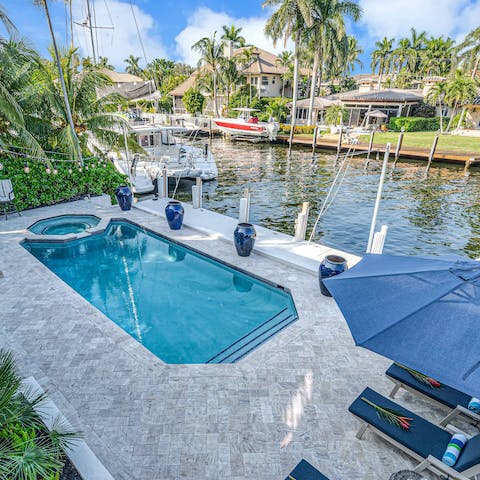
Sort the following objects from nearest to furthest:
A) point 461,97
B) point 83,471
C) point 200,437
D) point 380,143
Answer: point 83,471 → point 200,437 → point 380,143 → point 461,97

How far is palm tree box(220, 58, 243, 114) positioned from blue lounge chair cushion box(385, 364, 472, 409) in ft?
150

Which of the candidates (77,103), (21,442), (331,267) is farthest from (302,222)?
(77,103)

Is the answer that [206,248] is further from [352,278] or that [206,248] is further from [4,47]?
[4,47]

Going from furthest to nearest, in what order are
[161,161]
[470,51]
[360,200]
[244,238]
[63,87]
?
1. [470,51]
2. [161,161]
3. [360,200]
4. [63,87]
5. [244,238]

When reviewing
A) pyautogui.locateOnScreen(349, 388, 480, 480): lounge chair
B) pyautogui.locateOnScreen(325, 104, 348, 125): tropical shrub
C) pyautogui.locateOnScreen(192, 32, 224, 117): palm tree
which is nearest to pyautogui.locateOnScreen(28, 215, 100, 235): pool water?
pyautogui.locateOnScreen(349, 388, 480, 480): lounge chair

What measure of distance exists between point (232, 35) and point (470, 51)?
29599mm

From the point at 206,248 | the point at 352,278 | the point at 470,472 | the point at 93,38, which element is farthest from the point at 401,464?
the point at 93,38

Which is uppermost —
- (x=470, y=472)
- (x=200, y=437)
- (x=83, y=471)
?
(x=470, y=472)

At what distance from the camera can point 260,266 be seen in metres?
9.10

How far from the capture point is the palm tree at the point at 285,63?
47.8 metres

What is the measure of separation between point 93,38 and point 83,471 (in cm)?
2848

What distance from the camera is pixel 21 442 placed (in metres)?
2.96

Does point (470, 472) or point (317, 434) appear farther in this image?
point (317, 434)

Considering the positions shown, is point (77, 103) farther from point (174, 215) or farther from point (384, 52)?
point (384, 52)
